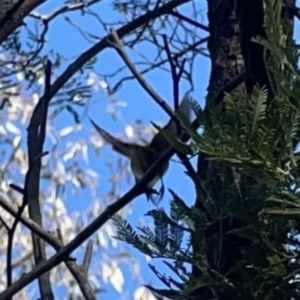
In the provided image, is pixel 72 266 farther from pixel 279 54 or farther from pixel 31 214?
pixel 279 54

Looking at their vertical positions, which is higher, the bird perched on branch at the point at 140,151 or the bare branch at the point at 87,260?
the bird perched on branch at the point at 140,151

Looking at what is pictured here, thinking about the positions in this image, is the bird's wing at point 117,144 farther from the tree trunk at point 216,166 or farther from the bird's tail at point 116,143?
the tree trunk at point 216,166

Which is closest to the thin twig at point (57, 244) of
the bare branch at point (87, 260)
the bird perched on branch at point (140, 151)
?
the bare branch at point (87, 260)

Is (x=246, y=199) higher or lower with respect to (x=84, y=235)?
lower

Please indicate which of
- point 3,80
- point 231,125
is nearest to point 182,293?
point 231,125

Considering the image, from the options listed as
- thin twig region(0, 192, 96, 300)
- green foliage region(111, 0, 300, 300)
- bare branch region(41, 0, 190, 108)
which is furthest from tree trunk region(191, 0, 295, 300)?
bare branch region(41, 0, 190, 108)

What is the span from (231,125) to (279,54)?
7 cm

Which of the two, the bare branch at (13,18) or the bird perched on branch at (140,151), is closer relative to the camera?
the bare branch at (13,18)

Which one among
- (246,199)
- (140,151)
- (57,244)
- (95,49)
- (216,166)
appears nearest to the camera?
(246,199)

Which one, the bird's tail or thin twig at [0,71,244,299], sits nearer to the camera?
thin twig at [0,71,244,299]

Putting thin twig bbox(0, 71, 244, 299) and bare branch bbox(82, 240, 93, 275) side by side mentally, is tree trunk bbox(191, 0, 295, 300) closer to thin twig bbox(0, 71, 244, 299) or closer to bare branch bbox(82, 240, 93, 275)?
thin twig bbox(0, 71, 244, 299)

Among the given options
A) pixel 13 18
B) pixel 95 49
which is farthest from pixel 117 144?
pixel 13 18

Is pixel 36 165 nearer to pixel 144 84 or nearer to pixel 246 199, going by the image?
pixel 144 84

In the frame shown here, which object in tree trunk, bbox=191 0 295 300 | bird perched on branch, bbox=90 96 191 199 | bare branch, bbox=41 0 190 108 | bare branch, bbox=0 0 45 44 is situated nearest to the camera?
tree trunk, bbox=191 0 295 300
